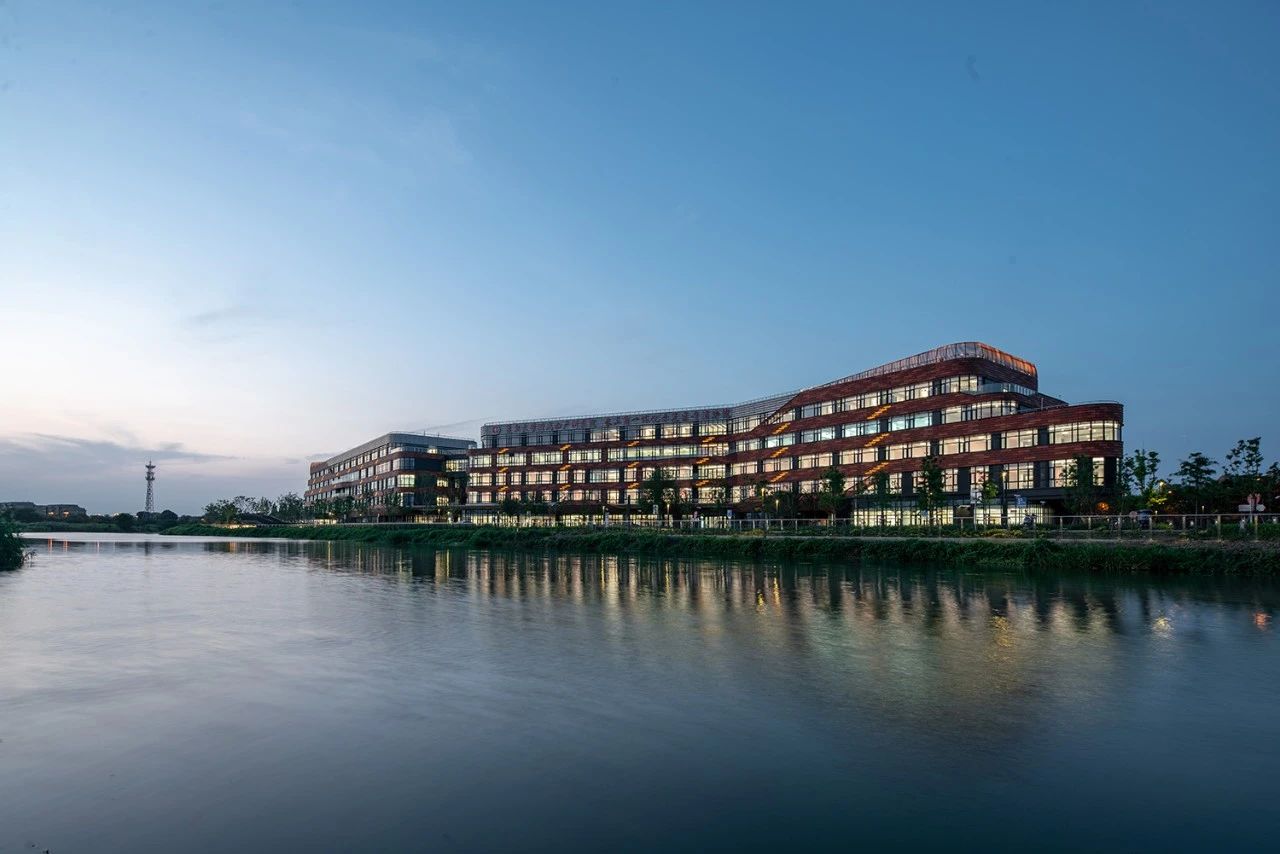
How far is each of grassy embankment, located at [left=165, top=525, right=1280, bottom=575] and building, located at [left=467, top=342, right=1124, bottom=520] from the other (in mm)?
22079

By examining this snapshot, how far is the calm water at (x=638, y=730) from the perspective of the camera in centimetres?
1215

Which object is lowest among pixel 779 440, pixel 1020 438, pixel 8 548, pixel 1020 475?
pixel 8 548

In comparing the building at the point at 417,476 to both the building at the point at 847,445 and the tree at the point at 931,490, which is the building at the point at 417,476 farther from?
the tree at the point at 931,490

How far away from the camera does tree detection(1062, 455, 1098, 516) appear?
78.7 m

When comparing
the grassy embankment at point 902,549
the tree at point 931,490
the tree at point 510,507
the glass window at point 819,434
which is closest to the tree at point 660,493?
the glass window at point 819,434

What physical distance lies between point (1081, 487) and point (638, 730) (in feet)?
246

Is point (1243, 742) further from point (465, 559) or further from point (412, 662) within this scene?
point (465, 559)

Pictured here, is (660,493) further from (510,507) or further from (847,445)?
Answer: (510,507)

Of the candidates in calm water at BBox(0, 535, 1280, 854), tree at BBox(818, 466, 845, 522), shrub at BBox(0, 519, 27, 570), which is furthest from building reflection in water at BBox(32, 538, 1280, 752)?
tree at BBox(818, 466, 845, 522)

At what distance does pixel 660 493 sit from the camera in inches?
5128

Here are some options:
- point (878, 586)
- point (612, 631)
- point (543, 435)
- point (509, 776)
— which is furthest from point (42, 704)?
point (543, 435)

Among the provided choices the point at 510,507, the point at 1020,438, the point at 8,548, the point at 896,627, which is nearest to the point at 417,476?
the point at 510,507

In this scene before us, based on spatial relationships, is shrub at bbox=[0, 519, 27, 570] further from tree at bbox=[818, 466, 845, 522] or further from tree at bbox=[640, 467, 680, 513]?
tree at bbox=[640, 467, 680, 513]

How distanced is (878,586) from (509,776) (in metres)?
38.9
